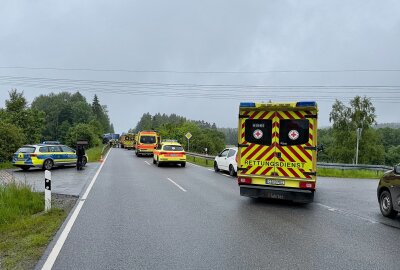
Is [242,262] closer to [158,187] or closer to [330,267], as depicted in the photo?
[330,267]

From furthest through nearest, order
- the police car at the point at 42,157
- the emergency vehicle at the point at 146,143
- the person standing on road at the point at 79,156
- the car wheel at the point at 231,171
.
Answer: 1. the emergency vehicle at the point at 146,143
2. the person standing on road at the point at 79,156
3. the police car at the point at 42,157
4. the car wheel at the point at 231,171

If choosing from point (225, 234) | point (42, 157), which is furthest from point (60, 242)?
point (42, 157)

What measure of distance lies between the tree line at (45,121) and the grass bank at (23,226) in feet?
64.6

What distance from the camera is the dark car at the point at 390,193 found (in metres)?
9.07

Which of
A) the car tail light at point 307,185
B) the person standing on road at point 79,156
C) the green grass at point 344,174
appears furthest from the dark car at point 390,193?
the person standing on road at point 79,156

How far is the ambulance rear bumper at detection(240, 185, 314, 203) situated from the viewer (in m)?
10.9

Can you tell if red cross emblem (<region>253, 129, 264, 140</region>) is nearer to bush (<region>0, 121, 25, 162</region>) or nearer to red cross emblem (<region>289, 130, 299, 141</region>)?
red cross emblem (<region>289, 130, 299, 141</region>)

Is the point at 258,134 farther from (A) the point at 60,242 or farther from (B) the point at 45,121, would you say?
(B) the point at 45,121

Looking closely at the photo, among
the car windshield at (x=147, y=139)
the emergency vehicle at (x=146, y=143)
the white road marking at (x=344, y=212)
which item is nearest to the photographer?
the white road marking at (x=344, y=212)

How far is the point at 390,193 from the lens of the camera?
9422mm

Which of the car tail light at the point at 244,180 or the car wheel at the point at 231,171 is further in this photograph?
the car wheel at the point at 231,171

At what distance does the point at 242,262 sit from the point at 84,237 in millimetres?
3088

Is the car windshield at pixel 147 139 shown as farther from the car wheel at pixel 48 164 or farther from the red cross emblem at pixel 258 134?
the red cross emblem at pixel 258 134

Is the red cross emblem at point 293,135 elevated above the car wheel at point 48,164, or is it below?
above
